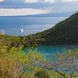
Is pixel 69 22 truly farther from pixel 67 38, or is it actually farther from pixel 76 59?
pixel 76 59

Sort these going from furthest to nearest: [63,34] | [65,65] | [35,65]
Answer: [63,34], [35,65], [65,65]

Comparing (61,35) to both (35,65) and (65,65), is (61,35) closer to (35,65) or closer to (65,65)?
(35,65)

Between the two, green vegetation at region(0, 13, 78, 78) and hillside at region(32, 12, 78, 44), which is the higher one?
green vegetation at region(0, 13, 78, 78)

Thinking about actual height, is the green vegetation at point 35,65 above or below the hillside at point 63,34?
above

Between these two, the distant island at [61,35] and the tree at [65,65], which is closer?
the tree at [65,65]

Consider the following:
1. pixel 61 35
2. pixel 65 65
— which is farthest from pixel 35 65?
pixel 61 35

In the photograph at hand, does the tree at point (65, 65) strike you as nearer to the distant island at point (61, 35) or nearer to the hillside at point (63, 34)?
the distant island at point (61, 35)

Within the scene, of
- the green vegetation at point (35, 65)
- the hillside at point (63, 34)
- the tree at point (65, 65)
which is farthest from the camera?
the hillside at point (63, 34)

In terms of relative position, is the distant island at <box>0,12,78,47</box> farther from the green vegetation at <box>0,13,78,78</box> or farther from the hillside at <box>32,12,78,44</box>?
the green vegetation at <box>0,13,78,78</box>

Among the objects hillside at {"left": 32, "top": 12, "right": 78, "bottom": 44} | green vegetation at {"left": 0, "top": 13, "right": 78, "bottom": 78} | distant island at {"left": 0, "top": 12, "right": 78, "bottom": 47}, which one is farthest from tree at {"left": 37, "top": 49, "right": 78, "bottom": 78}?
hillside at {"left": 32, "top": 12, "right": 78, "bottom": 44}

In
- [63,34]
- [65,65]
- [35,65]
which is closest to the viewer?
[65,65]

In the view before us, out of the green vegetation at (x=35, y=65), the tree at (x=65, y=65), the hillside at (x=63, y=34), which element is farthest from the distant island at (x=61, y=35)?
the tree at (x=65, y=65)
